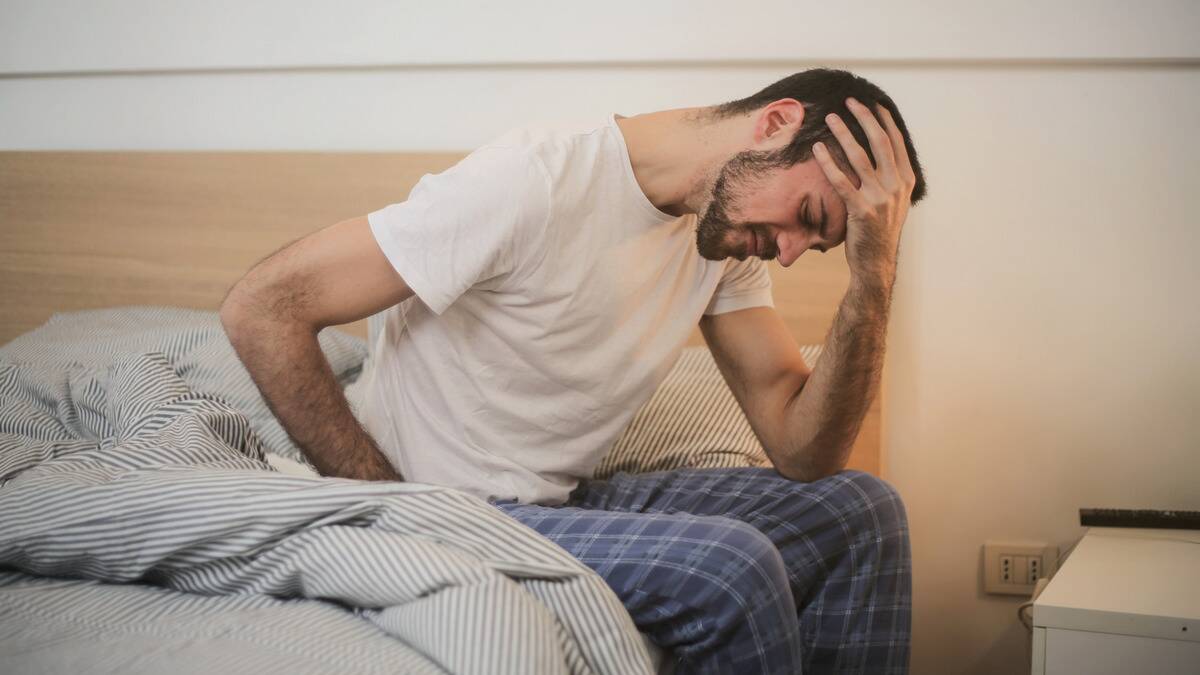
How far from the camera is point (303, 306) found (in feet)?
3.97

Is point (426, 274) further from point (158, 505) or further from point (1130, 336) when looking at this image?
point (1130, 336)

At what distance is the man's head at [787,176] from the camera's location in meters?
1.26

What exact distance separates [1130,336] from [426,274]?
1343 millimetres

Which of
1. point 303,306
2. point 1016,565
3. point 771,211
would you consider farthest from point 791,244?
point 1016,565

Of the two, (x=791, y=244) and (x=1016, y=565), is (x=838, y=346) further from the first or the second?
(x=1016, y=565)

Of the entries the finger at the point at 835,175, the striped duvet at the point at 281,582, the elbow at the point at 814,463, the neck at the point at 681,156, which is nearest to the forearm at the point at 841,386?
the elbow at the point at 814,463

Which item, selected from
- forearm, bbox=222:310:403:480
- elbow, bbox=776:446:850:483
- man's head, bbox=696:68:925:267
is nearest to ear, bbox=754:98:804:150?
man's head, bbox=696:68:925:267

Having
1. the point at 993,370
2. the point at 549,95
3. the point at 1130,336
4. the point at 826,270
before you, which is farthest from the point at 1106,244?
the point at 549,95

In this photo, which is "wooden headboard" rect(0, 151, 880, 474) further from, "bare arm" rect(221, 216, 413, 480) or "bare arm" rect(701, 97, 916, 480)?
"bare arm" rect(221, 216, 413, 480)

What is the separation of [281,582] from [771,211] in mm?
689

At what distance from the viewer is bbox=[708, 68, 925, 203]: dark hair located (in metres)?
1.26

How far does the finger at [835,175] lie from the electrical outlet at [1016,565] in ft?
3.28

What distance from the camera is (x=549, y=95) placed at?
206cm

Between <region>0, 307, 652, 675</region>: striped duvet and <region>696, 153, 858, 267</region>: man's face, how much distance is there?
0.50 m
